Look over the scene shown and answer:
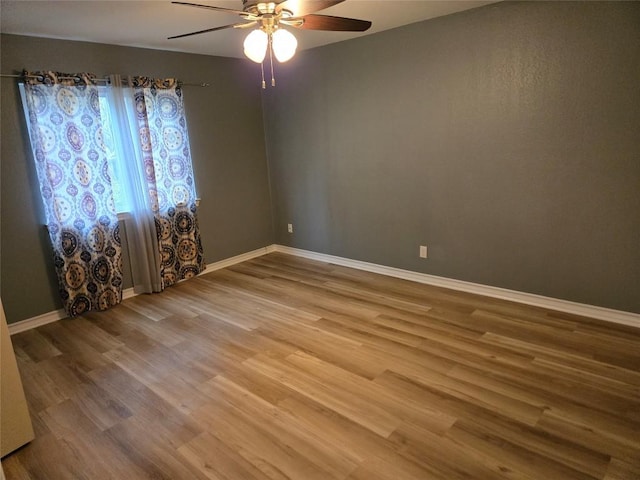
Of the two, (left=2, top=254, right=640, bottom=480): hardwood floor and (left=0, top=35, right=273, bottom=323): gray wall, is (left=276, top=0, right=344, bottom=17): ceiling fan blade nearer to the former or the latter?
(left=2, top=254, right=640, bottom=480): hardwood floor

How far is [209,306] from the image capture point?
12.2 ft

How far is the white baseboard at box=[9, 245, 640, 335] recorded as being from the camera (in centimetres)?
300

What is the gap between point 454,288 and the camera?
378 centimetres

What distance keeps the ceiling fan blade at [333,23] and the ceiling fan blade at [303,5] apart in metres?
0.14

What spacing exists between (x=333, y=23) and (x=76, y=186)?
267 centimetres

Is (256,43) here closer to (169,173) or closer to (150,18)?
(150,18)

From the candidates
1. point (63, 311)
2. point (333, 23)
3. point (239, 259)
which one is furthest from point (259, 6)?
point (239, 259)

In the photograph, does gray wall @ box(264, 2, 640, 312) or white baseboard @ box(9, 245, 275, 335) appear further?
white baseboard @ box(9, 245, 275, 335)

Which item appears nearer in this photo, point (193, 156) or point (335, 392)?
point (335, 392)

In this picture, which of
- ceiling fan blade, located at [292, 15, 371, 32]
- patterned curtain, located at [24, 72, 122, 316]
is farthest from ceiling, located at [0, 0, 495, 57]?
ceiling fan blade, located at [292, 15, 371, 32]

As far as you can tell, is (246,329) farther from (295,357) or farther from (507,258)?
(507,258)

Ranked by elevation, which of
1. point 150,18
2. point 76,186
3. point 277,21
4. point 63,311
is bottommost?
point 63,311

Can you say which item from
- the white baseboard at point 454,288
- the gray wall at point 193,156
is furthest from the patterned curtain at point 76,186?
the white baseboard at point 454,288

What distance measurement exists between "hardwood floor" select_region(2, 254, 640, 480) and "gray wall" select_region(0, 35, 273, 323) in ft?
1.89
